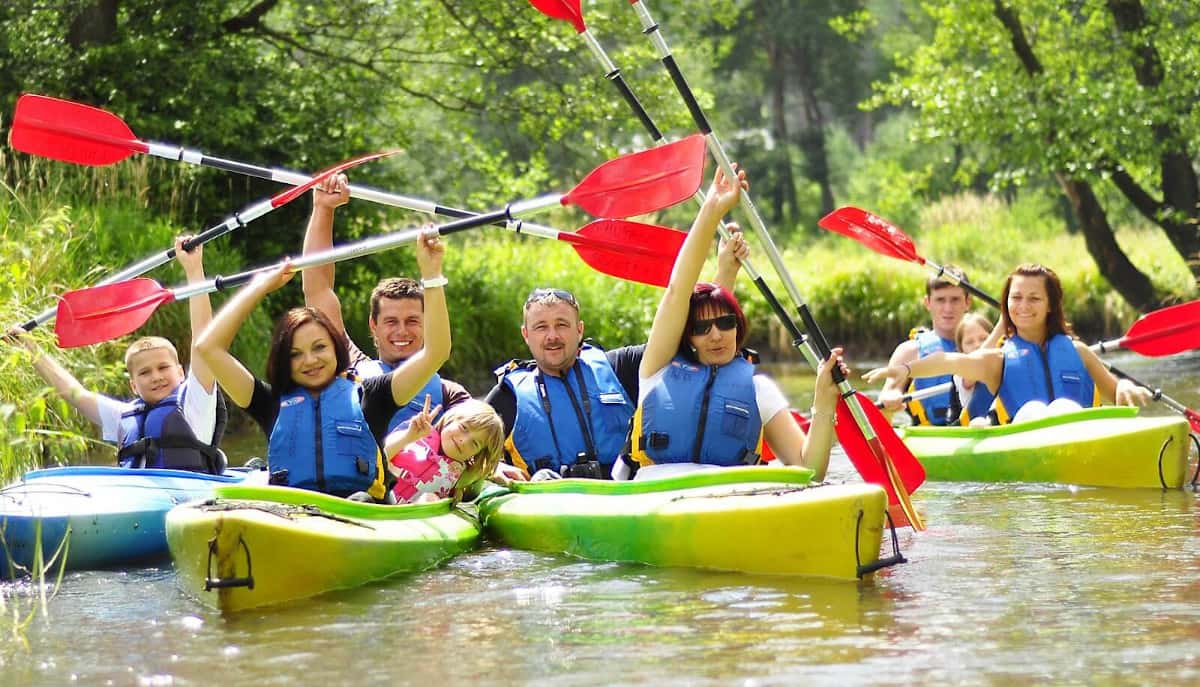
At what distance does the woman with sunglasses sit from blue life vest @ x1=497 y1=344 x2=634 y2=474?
0.53 metres

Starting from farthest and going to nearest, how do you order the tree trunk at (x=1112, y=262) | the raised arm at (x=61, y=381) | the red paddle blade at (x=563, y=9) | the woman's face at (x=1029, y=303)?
the tree trunk at (x=1112, y=262) → the woman's face at (x=1029, y=303) → the raised arm at (x=61, y=381) → the red paddle blade at (x=563, y=9)

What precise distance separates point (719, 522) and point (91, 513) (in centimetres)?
210

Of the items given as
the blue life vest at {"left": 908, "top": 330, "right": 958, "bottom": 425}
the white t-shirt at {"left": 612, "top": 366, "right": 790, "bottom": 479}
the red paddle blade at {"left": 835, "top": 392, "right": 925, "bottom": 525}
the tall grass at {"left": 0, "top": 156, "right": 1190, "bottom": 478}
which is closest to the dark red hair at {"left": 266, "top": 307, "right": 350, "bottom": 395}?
the tall grass at {"left": 0, "top": 156, "right": 1190, "bottom": 478}

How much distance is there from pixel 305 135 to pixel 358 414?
266 inches

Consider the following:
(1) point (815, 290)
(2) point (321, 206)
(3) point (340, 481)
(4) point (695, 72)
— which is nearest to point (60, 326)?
(2) point (321, 206)

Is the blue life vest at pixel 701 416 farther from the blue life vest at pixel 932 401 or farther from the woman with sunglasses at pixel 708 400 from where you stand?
the blue life vest at pixel 932 401

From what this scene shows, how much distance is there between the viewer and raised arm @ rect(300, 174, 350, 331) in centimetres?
541

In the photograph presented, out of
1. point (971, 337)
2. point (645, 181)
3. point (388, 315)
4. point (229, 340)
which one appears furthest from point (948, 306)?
point (229, 340)

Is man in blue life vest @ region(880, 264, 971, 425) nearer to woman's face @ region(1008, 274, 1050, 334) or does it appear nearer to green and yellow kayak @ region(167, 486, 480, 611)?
woman's face @ region(1008, 274, 1050, 334)

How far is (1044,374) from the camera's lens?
6.91 meters

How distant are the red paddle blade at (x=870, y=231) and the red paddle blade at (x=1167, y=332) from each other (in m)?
1.02

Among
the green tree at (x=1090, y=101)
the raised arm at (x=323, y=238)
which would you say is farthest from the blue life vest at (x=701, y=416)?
the green tree at (x=1090, y=101)

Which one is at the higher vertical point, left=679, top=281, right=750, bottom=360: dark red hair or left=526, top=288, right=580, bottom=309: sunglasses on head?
left=526, top=288, right=580, bottom=309: sunglasses on head

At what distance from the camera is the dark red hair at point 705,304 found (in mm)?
4973
